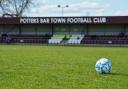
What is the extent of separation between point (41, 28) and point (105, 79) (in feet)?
231

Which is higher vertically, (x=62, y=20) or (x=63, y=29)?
(x=62, y=20)

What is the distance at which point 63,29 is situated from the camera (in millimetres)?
83312

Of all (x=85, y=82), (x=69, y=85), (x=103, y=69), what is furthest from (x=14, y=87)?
(x=103, y=69)

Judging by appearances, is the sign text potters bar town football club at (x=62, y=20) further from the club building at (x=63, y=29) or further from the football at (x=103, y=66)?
the football at (x=103, y=66)

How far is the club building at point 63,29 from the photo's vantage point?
77088 mm

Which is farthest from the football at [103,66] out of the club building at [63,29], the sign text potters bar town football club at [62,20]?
the sign text potters bar town football club at [62,20]

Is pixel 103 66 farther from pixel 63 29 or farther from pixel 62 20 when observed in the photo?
pixel 63 29

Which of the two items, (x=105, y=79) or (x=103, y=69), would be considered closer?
(x=105, y=79)

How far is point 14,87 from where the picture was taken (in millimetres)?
12078

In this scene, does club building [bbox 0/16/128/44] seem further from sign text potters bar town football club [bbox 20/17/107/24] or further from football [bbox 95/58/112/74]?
football [bbox 95/58/112/74]

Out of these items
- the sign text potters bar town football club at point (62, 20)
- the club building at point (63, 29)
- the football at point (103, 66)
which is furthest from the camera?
the sign text potters bar town football club at point (62, 20)

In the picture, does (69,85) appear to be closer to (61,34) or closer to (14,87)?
(14,87)

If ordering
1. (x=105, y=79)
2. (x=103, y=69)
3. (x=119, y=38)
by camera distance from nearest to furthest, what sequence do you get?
(x=105, y=79)
(x=103, y=69)
(x=119, y=38)

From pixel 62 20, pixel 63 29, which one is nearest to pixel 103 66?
pixel 62 20
